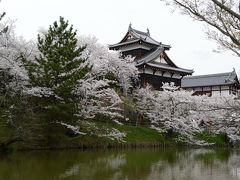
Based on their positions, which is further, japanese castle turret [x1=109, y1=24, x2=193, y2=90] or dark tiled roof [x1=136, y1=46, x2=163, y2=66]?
japanese castle turret [x1=109, y1=24, x2=193, y2=90]

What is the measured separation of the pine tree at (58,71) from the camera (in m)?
15.4

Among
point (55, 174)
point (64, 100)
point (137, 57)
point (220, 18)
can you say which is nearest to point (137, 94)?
point (137, 57)

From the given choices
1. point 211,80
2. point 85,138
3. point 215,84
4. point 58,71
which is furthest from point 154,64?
point 58,71

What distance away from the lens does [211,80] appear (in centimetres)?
3775

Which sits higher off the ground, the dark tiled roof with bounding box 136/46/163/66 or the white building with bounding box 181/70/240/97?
the dark tiled roof with bounding box 136/46/163/66

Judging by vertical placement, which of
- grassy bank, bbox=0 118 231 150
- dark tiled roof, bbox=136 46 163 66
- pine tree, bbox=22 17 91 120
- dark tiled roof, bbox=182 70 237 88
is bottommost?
grassy bank, bbox=0 118 231 150

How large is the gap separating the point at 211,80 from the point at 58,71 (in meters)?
26.3

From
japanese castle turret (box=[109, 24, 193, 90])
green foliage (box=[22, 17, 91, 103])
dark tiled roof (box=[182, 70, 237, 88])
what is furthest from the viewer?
dark tiled roof (box=[182, 70, 237, 88])

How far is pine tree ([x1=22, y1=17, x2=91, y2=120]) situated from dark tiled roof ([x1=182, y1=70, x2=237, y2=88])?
78.3ft

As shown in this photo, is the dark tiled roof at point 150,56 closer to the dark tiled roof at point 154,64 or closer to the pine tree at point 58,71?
the dark tiled roof at point 154,64

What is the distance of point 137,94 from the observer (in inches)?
1019

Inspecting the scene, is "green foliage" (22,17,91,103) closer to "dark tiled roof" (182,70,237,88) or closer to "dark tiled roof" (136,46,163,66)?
"dark tiled roof" (136,46,163,66)

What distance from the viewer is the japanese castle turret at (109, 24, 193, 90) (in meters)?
29.1

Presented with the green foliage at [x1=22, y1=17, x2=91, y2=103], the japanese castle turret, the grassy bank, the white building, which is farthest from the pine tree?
the white building
